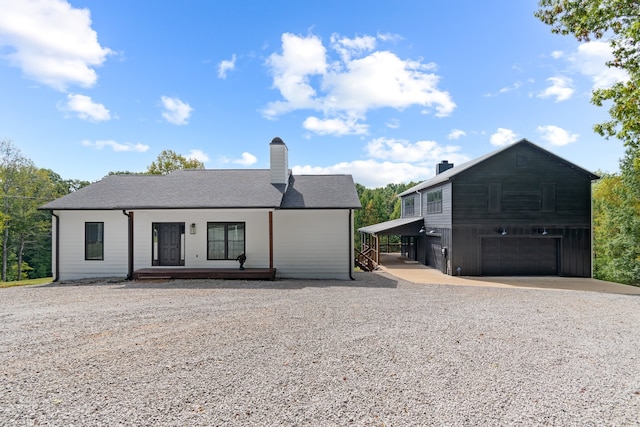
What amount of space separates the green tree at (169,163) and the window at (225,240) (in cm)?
2056

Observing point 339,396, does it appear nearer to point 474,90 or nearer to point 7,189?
point 474,90

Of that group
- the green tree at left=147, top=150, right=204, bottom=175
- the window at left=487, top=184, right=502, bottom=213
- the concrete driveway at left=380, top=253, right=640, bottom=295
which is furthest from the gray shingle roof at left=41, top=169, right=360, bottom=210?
the green tree at left=147, top=150, right=204, bottom=175

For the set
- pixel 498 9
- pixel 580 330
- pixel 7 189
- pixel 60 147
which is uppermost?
pixel 498 9

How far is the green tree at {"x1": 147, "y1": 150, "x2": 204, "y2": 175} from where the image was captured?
103 ft

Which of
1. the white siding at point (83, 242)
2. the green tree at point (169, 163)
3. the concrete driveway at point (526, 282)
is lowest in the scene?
the concrete driveway at point (526, 282)

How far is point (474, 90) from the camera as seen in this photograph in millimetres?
16453

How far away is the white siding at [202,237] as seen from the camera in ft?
42.4

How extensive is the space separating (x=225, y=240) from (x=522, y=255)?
14.5 meters

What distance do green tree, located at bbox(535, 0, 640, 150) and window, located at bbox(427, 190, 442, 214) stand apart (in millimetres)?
7245

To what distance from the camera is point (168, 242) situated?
1314cm

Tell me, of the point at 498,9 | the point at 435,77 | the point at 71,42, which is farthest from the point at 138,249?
the point at 498,9

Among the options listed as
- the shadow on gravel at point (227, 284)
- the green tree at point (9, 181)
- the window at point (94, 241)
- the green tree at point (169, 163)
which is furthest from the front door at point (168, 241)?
the green tree at point (9, 181)

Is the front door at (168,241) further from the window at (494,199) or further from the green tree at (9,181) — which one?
the green tree at (9,181)

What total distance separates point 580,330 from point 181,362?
301 inches
